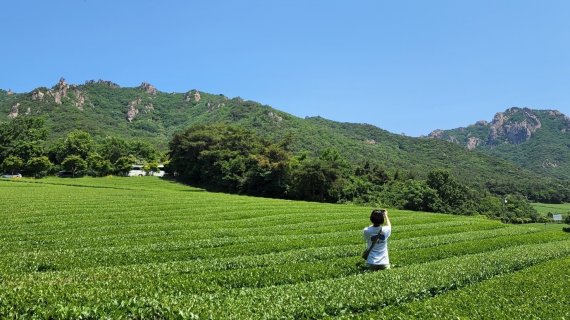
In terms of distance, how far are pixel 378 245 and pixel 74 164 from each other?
10476 centimetres

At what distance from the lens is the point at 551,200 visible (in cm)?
14112

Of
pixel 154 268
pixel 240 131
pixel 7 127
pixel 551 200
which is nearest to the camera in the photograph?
pixel 154 268

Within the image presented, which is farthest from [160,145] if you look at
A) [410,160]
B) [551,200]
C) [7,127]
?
[551,200]

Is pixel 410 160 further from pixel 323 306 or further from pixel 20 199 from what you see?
pixel 323 306

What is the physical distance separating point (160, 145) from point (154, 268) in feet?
539

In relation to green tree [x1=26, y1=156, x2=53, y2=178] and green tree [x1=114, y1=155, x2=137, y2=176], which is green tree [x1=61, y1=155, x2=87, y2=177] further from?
green tree [x1=114, y1=155, x2=137, y2=176]

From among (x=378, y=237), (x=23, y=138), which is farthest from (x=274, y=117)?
(x=378, y=237)

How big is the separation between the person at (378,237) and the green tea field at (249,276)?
1.94 ft

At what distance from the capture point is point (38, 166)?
99.0 meters

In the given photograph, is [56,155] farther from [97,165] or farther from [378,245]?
[378,245]

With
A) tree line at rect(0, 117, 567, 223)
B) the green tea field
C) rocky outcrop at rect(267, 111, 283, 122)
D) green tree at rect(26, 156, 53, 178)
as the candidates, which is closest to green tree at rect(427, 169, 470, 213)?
tree line at rect(0, 117, 567, 223)

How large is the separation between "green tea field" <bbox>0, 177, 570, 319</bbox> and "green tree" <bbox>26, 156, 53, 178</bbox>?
247 ft

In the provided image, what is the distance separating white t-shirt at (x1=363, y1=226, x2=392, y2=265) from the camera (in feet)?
43.4

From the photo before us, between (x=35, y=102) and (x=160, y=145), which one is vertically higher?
(x=35, y=102)
